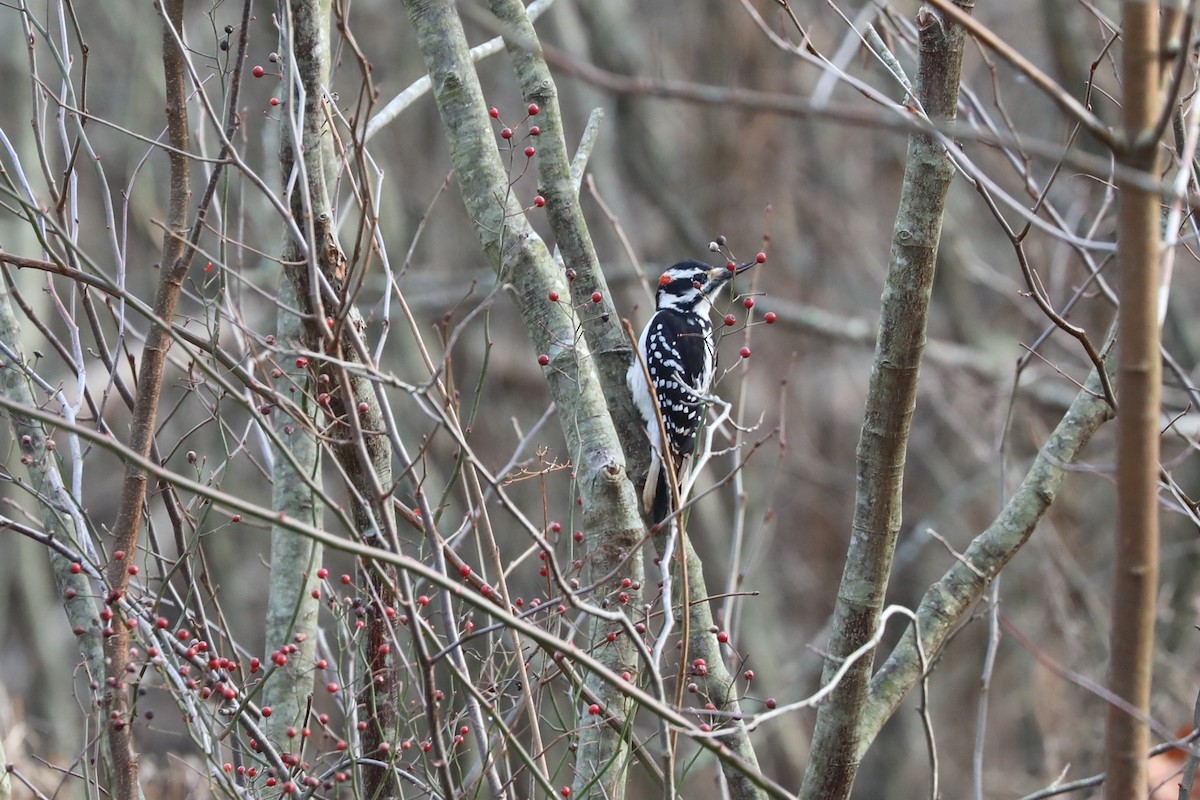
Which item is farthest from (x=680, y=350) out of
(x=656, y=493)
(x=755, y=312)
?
(x=755, y=312)

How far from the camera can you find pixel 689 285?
21.6 ft

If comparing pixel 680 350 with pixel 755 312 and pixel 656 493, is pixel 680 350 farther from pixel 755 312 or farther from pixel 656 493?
pixel 755 312

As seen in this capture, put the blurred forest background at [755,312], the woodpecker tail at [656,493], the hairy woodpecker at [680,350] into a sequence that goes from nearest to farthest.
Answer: the woodpecker tail at [656,493] → the hairy woodpecker at [680,350] → the blurred forest background at [755,312]

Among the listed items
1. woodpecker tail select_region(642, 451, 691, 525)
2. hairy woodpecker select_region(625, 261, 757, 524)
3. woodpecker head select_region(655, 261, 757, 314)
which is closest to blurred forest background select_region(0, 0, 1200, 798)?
woodpecker head select_region(655, 261, 757, 314)

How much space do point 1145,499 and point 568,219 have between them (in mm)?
2408

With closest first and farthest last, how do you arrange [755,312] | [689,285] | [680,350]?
[680,350] → [689,285] → [755,312]

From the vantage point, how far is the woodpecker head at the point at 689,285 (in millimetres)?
6254

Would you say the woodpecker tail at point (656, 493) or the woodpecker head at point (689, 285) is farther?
the woodpecker head at point (689, 285)

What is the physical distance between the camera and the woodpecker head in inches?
246

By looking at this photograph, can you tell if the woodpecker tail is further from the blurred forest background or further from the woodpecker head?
the blurred forest background

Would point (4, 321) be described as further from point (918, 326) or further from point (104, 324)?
point (104, 324)

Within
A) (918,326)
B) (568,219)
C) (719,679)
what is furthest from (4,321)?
(918,326)

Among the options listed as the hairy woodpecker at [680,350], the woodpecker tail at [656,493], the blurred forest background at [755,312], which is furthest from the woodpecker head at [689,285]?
the blurred forest background at [755,312]

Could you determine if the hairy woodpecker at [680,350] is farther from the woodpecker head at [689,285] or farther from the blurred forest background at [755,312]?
the blurred forest background at [755,312]
